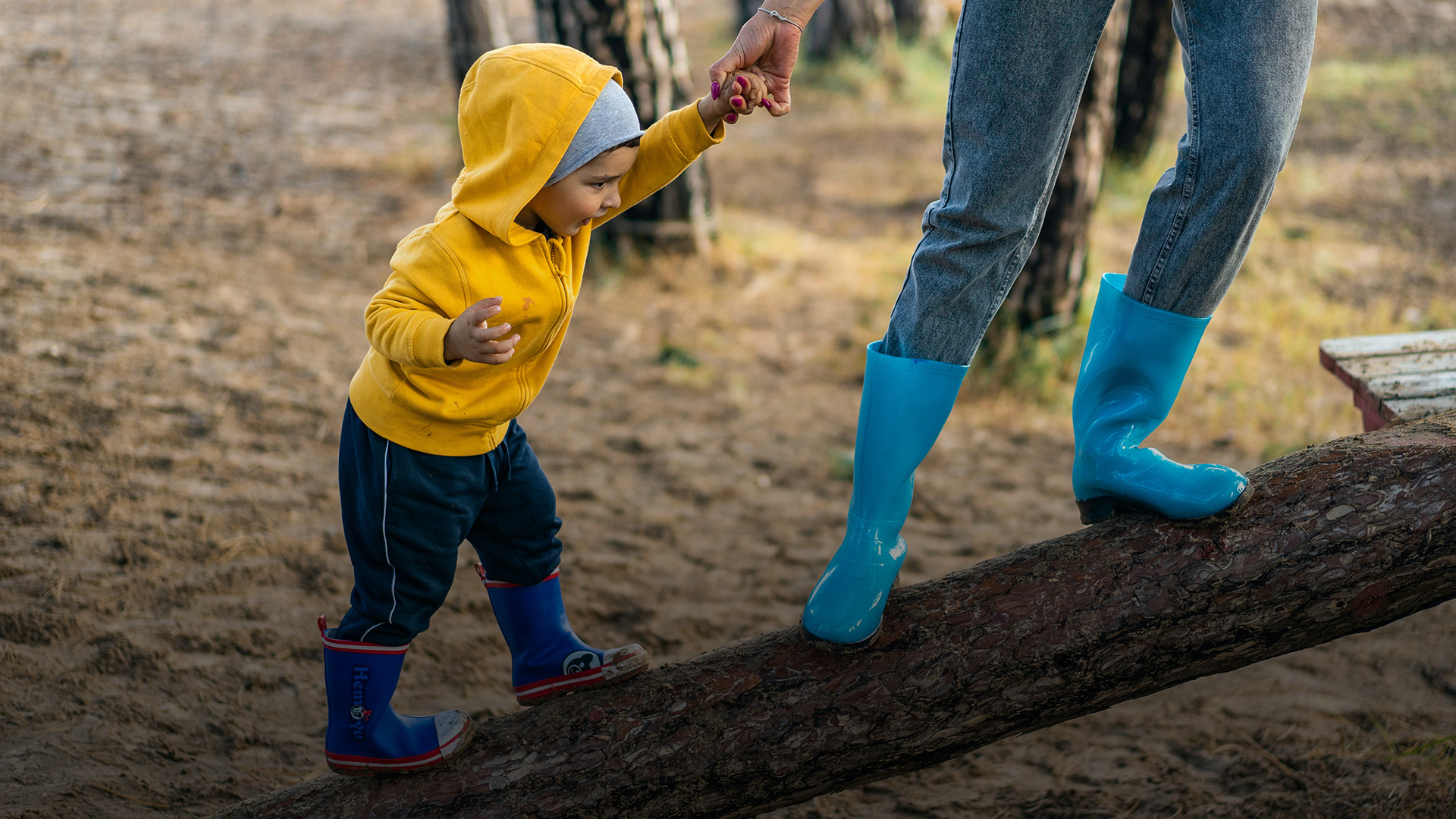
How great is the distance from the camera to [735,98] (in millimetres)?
1762

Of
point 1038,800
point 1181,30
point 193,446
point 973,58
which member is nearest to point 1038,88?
point 973,58

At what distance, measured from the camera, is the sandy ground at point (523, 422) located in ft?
7.84

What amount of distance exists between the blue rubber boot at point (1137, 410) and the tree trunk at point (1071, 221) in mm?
2559

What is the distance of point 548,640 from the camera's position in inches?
80.9

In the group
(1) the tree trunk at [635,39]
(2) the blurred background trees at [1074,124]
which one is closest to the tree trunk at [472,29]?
(2) the blurred background trees at [1074,124]

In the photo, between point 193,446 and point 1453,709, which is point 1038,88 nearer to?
point 1453,709

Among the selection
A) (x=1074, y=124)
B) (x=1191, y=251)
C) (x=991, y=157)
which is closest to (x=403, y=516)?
(x=991, y=157)

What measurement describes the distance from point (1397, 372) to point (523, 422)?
115 inches

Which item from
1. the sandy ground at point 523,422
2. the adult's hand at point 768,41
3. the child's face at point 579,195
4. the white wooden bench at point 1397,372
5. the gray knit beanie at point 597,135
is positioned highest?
the adult's hand at point 768,41

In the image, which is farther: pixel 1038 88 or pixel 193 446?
pixel 193 446

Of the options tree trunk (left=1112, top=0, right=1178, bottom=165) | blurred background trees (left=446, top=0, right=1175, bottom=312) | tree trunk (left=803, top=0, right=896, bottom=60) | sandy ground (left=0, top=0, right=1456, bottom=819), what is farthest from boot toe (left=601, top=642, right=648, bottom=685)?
tree trunk (left=803, top=0, right=896, bottom=60)

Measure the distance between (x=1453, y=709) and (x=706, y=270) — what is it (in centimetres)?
389

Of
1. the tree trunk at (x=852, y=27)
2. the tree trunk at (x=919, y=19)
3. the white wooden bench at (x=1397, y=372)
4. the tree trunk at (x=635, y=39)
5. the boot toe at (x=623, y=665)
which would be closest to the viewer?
the boot toe at (x=623, y=665)

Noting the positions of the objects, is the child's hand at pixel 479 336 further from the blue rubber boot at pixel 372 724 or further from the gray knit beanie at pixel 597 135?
the blue rubber boot at pixel 372 724
